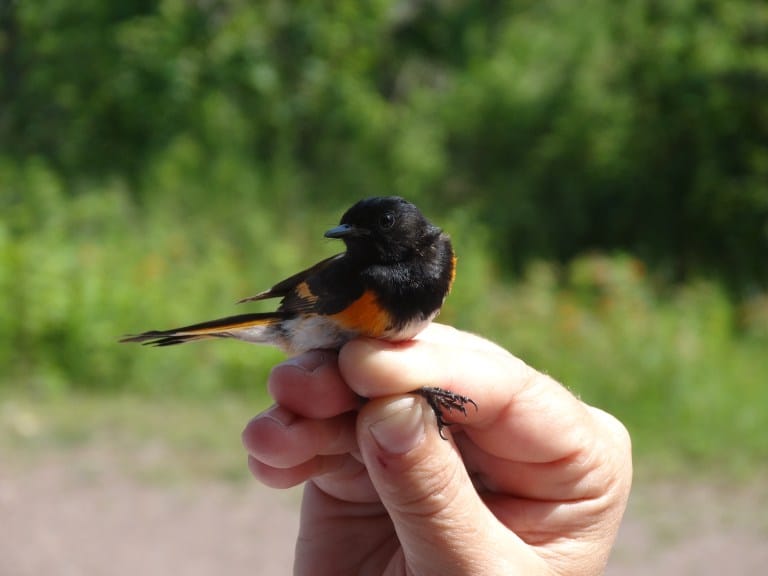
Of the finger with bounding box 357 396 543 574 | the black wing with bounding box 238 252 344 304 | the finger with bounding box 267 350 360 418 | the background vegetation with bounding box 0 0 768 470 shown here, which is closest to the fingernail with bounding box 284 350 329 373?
the finger with bounding box 267 350 360 418

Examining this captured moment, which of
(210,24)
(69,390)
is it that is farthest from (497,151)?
(69,390)

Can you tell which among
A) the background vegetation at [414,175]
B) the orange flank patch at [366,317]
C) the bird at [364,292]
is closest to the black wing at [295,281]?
the bird at [364,292]

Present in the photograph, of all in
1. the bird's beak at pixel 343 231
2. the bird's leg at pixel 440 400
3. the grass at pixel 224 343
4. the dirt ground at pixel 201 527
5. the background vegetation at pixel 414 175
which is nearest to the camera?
the bird's leg at pixel 440 400

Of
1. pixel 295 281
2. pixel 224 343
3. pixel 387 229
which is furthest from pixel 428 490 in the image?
pixel 224 343

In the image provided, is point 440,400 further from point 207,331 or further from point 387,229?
point 207,331

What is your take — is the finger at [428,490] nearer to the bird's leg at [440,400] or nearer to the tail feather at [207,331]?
the bird's leg at [440,400]

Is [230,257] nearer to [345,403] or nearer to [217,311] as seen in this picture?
[217,311]
